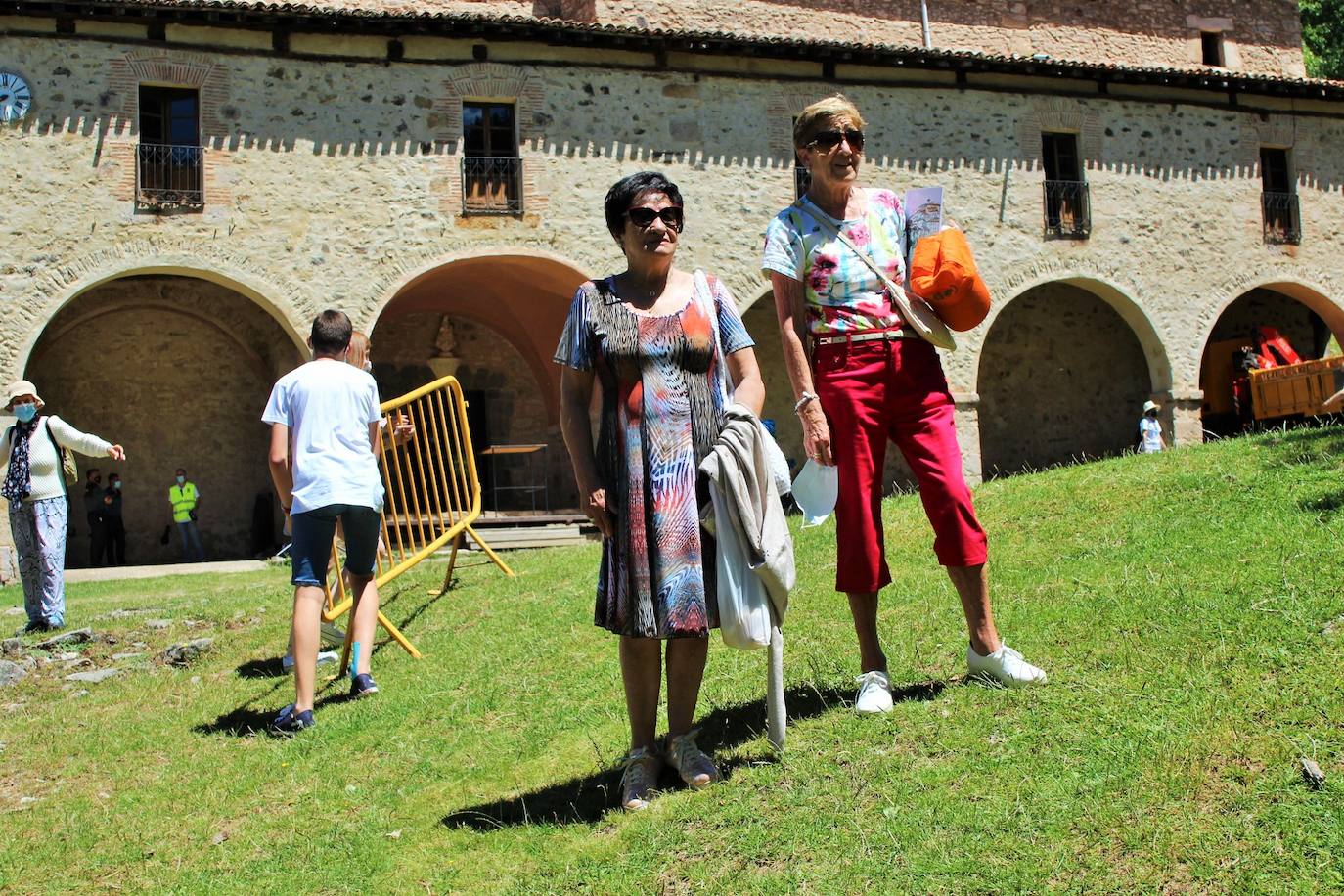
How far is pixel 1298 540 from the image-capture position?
4.88 meters

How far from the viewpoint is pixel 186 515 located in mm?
16234

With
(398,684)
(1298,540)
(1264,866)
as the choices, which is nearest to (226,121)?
(398,684)

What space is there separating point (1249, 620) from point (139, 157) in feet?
42.4

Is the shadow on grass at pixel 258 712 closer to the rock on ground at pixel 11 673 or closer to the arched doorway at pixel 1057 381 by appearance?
the rock on ground at pixel 11 673

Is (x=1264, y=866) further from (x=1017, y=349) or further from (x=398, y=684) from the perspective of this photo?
(x=1017, y=349)

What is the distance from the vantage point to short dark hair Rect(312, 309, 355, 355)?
17.0ft

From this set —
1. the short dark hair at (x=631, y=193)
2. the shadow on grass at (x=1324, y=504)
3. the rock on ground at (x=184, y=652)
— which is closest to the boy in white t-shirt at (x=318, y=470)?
the short dark hair at (x=631, y=193)

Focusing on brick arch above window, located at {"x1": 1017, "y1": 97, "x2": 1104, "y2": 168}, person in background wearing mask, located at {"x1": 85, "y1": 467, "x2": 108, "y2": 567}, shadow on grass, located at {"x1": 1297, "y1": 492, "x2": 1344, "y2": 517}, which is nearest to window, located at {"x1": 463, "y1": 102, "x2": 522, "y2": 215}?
person in background wearing mask, located at {"x1": 85, "y1": 467, "x2": 108, "y2": 567}

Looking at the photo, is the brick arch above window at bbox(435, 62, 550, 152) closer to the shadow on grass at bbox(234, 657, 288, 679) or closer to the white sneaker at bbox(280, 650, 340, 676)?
the shadow on grass at bbox(234, 657, 288, 679)

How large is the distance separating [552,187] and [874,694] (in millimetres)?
11997

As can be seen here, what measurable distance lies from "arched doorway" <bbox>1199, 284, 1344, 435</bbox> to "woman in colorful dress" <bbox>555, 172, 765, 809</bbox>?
17.1m

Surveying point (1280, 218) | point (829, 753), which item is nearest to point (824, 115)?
point (829, 753)

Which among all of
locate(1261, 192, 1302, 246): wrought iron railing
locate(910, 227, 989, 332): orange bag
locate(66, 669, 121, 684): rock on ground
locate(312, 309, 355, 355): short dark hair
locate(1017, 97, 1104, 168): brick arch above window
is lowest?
locate(66, 669, 121, 684): rock on ground

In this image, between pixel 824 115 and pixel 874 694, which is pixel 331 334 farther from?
pixel 874 694
